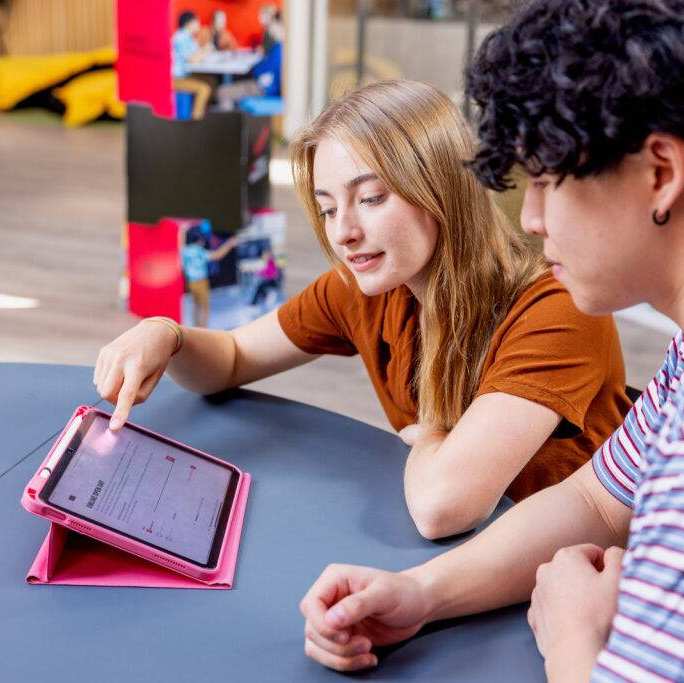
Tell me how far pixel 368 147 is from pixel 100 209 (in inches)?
158

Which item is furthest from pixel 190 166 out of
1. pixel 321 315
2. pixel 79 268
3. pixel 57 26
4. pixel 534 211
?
pixel 57 26

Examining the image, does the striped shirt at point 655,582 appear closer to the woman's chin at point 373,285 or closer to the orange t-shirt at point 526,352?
the orange t-shirt at point 526,352

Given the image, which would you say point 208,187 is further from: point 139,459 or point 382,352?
point 139,459

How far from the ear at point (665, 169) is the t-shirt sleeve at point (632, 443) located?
28 cm

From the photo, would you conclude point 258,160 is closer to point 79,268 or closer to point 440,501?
point 79,268

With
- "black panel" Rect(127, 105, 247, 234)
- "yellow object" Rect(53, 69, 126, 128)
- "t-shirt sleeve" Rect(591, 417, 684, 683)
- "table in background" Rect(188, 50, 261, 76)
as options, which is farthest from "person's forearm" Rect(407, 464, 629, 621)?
"yellow object" Rect(53, 69, 126, 128)

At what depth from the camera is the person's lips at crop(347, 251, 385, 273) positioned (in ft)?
4.37

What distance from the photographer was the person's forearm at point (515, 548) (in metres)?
0.95

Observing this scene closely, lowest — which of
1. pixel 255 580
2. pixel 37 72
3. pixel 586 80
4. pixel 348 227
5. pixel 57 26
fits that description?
pixel 37 72

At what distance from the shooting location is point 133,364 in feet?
4.32

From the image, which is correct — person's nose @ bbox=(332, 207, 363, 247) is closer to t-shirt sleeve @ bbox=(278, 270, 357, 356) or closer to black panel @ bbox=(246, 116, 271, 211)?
t-shirt sleeve @ bbox=(278, 270, 357, 356)

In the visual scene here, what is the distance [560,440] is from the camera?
132 cm

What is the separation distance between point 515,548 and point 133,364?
56 centimetres

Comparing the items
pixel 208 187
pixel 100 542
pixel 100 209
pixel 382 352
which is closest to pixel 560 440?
pixel 382 352
